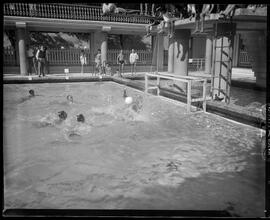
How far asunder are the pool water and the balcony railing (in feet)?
39.9

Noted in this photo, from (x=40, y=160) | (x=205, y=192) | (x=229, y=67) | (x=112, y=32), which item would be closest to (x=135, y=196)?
(x=205, y=192)

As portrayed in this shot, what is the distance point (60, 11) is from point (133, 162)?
61.8 ft

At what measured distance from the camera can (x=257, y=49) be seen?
15.7m

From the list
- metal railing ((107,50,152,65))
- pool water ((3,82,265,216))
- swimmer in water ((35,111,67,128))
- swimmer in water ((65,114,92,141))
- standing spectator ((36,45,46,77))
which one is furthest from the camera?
metal railing ((107,50,152,65))

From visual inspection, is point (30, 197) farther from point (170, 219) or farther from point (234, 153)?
point (234, 153)

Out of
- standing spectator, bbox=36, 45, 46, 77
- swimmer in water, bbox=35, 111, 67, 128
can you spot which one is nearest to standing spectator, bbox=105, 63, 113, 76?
standing spectator, bbox=36, 45, 46, 77

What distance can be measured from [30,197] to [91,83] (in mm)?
15721

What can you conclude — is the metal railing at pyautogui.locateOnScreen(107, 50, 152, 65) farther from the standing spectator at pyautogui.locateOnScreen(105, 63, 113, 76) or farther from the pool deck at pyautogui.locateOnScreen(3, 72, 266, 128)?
the pool deck at pyautogui.locateOnScreen(3, 72, 266, 128)

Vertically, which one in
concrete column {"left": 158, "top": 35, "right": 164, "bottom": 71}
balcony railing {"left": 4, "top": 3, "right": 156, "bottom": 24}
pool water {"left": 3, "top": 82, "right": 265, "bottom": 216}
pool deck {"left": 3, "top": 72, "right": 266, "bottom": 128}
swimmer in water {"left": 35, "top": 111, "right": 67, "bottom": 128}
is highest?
balcony railing {"left": 4, "top": 3, "right": 156, "bottom": 24}

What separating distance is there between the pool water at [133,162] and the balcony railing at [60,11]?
1216cm

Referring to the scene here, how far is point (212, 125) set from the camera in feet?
29.0

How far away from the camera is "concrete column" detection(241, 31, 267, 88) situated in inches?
591

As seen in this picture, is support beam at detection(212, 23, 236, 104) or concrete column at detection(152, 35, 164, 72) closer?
support beam at detection(212, 23, 236, 104)

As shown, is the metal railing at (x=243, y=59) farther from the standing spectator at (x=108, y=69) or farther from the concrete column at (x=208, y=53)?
the standing spectator at (x=108, y=69)
